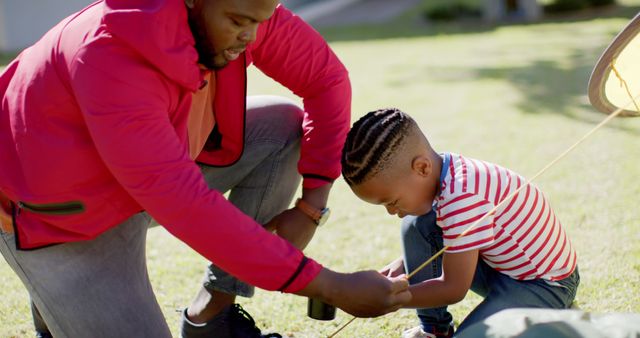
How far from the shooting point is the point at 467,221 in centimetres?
261

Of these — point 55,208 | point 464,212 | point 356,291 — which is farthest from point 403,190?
point 55,208

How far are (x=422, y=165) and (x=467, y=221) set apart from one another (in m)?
0.22

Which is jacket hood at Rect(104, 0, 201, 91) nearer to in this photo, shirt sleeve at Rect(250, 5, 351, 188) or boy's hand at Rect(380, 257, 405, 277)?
shirt sleeve at Rect(250, 5, 351, 188)

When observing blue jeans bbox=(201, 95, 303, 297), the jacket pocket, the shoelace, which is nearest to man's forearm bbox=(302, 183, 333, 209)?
blue jeans bbox=(201, 95, 303, 297)

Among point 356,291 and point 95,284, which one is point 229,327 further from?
point 356,291

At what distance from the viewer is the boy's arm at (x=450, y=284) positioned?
2.62 m

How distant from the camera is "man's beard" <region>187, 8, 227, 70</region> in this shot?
2.33 meters

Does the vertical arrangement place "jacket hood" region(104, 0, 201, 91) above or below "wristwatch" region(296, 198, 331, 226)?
above

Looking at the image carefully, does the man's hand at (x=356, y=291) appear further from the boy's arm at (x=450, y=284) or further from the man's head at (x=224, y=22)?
the man's head at (x=224, y=22)

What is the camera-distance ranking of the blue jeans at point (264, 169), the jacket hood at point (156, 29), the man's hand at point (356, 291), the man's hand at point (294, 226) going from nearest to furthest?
the jacket hood at point (156, 29) < the man's hand at point (356, 291) < the man's hand at point (294, 226) < the blue jeans at point (264, 169)

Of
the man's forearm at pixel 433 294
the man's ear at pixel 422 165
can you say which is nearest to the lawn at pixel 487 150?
the man's forearm at pixel 433 294

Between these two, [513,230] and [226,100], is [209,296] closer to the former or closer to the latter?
[226,100]

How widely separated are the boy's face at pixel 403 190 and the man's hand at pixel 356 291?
1.11ft

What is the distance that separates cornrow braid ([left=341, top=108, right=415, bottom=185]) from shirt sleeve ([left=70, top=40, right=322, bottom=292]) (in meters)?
0.43
